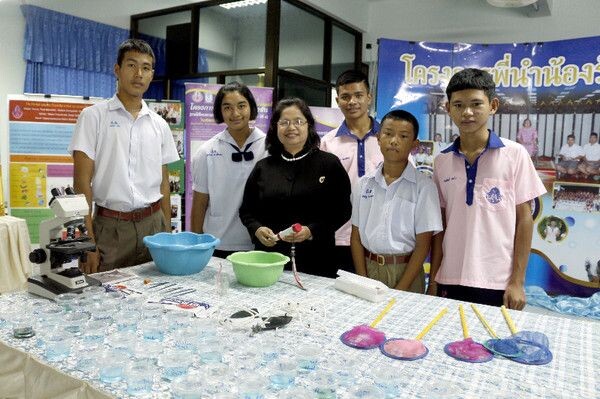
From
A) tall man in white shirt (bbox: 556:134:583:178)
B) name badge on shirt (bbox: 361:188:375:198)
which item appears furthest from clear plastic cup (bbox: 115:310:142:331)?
tall man in white shirt (bbox: 556:134:583:178)

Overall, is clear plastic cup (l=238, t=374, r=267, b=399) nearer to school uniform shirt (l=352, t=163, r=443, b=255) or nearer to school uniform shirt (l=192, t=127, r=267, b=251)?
school uniform shirt (l=352, t=163, r=443, b=255)

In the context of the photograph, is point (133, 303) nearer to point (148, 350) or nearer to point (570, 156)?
point (148, 350)

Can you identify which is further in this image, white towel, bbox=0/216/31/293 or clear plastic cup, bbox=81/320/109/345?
white towel, bbox=0/216/31/293

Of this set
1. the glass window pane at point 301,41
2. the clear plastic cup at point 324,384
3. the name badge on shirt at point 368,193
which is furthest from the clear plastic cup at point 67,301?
the glass window pane at point 301,41

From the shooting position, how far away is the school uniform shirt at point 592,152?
353 centimetres

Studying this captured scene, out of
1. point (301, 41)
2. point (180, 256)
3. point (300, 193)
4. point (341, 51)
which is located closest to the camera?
point (180, 256)

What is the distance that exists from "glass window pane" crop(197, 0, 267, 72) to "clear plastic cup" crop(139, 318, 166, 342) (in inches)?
173

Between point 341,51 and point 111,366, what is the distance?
603cm

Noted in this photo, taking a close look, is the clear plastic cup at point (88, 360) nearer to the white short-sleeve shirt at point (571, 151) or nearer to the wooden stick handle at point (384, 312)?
the wooden stick handle at point (384, 312)

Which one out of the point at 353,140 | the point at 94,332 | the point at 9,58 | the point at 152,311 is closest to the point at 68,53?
the point at 9,58

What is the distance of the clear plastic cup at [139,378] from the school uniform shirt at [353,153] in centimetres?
148

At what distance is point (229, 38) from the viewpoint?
18.7 ft

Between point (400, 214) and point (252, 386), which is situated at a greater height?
point (400, 214)

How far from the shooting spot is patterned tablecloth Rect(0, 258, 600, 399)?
41.1 inches
